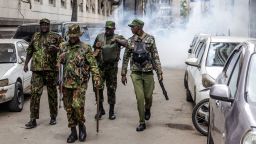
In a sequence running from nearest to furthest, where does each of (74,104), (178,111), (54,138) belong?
1. (74,104)
2. (54,138)
3. (178,111)

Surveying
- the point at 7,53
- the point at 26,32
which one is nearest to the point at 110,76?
the point at 7,53

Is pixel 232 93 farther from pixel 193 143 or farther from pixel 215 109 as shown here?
pixel 193 143

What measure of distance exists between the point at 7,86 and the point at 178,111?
141 inches

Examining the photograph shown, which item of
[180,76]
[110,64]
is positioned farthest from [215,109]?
[180,76]

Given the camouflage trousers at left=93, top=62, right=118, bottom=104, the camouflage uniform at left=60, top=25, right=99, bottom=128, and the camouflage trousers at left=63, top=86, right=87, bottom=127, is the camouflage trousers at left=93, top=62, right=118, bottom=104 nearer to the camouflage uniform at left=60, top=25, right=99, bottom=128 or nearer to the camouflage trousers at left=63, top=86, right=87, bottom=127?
the camouflage uniform at left=60, top=25, right=99, bottom=128

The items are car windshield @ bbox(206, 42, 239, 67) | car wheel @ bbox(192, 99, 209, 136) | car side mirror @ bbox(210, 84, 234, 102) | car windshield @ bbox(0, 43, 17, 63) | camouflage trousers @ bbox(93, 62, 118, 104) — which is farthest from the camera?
car windshield @ bbox(0, 43, 17, 63)

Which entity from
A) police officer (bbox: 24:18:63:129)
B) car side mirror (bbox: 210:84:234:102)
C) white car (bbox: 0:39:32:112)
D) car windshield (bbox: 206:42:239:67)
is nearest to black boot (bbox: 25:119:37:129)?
police officer (bbox: 24:18:63:129)

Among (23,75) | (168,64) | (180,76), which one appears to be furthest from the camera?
(168,64)

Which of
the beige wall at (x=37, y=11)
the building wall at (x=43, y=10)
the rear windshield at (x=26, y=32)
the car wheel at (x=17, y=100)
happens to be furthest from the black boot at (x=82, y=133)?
the beige wall at (x=37, y=11)

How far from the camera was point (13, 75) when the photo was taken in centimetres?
995

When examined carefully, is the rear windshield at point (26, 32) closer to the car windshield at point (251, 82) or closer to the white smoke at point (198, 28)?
the white smoke at point (198, 28)

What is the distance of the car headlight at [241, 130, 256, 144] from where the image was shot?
3.49 m

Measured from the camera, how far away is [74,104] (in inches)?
281

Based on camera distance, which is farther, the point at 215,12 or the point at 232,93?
Result: the point at 215,12
